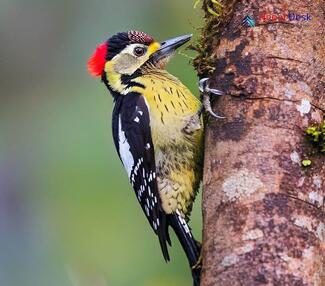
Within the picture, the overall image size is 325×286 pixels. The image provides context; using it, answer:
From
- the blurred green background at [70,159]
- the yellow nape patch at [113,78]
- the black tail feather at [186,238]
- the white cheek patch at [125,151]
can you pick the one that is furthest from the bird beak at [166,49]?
the black tail feather at [186,238]

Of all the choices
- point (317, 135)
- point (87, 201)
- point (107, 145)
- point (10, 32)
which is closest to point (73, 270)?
point (87, 201)

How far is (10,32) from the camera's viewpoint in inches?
211

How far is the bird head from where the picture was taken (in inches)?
155

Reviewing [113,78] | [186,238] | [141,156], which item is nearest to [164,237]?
[186,238]

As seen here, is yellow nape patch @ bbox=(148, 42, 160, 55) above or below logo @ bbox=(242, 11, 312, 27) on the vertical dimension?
below

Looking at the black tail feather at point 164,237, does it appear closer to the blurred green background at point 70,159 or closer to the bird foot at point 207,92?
the blurred green background at point 70,159

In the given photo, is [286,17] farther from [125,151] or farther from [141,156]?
[125,151]

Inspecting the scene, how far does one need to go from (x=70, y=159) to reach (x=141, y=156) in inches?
21.4

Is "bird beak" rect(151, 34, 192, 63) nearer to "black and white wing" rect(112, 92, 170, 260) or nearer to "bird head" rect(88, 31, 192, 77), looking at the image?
"bird head" rect(88, 31, 192, 77)

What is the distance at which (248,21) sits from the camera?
269cm

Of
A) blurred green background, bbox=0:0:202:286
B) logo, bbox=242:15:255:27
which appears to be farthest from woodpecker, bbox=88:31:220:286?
logo, bbox=242:15:255:27

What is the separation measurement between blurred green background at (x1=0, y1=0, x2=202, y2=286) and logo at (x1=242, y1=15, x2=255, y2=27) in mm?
509

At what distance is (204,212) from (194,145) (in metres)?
1.09

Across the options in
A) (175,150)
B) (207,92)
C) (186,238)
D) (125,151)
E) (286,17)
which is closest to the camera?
(286,17)
